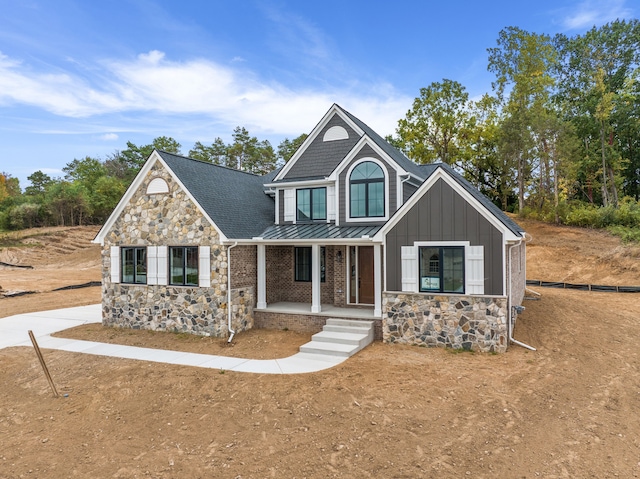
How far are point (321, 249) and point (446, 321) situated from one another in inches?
212

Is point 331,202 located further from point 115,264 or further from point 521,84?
point 521,84

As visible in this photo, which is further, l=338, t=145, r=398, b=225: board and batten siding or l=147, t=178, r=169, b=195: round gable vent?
l=147, t=178, r=169, b=195: round gable vent

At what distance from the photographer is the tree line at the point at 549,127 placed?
99.6 feet

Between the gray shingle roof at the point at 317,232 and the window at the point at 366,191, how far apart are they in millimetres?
583

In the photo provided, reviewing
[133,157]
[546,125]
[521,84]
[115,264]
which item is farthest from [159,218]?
[133,157]

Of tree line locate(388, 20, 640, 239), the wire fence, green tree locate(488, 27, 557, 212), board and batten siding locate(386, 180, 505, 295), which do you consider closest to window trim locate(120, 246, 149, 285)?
board and batten siding locate(386, 180, 505, 295)

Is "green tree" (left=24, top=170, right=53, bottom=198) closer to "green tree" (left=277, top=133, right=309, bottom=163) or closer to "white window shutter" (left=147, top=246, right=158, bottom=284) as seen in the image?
"green tree" (left=277, top=133, right=309, bottom=163)

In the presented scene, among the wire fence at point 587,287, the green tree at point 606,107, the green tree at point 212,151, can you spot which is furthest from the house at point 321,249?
the green tree at point 212,151

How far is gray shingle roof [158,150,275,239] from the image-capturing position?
42.3 feet

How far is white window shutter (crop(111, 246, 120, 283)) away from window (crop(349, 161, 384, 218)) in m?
8.64

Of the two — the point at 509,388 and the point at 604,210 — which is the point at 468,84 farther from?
the point at 509,388

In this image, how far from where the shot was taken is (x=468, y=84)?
3272 centimetres

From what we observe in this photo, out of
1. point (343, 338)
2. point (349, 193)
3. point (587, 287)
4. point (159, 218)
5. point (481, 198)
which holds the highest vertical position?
point (349, 193)

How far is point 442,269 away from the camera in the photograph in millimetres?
10680
